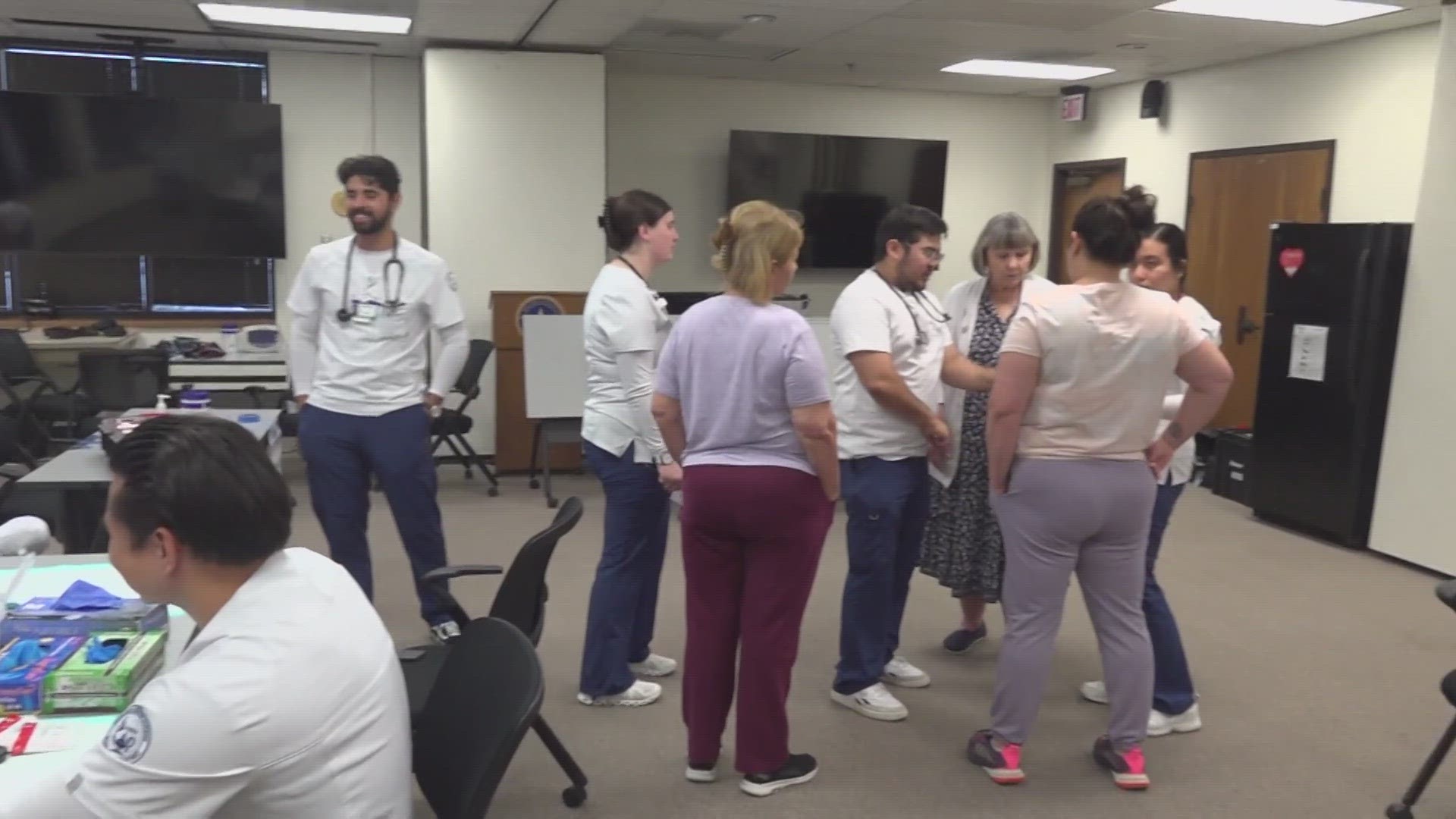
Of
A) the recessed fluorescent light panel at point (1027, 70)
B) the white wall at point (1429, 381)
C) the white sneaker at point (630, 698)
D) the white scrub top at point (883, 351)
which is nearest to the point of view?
the white scrub top at point (883, 351)

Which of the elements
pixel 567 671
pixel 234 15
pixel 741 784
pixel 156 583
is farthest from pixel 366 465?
pixel 234 15

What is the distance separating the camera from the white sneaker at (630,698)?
10.3ft

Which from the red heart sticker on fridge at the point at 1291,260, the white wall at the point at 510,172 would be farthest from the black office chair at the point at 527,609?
the red heart sticker on fridge at the point at 1291,260

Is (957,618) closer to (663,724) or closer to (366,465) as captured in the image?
(663,724)

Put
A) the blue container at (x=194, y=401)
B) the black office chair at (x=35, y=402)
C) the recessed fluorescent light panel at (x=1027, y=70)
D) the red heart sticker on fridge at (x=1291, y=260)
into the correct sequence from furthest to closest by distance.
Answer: the recessed fluorescent light panel at (x=1027, y=70) < the black office chair at (x=35, y=402) < the red heart sticker on fridge at (x=1291, y=260) < the blue container at (x=194, y=401)

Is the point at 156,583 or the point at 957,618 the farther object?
the point at 957,618

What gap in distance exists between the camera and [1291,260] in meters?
5.23

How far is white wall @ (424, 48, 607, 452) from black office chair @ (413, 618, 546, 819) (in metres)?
4.86

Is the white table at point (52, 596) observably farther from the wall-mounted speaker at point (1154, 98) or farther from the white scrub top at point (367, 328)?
the wall-mounted speaker at point (1154, 98)

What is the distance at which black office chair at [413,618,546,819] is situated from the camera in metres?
1.37

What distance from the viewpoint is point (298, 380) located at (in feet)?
11.1

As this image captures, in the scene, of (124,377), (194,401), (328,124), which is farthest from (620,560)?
(328,124)

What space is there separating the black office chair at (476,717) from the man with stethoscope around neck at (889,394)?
4.61 feet

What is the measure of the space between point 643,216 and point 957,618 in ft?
6.38
